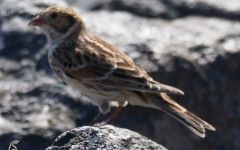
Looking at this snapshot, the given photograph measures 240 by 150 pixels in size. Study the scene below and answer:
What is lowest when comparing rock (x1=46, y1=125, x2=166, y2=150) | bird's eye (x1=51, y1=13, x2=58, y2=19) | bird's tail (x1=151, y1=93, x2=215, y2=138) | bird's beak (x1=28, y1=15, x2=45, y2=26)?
bird's tail (x1=151, y1=93, x2=215, y2=138)

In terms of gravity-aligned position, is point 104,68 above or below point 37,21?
below

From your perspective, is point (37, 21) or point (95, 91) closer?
point (95, 91)

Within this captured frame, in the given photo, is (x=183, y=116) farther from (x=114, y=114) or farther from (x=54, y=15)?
(x=54, y=15)

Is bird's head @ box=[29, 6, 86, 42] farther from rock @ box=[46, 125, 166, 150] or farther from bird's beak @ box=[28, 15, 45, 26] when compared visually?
rock @ box=[46, 125, 166, 150]

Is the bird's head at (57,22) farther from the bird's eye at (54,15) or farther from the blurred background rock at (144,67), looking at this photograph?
the blurred background rock at (144,67)

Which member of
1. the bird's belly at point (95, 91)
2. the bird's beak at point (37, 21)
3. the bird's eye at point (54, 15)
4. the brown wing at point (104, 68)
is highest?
the bird's eye at point (54, 15)

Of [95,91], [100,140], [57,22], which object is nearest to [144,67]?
[95,91]

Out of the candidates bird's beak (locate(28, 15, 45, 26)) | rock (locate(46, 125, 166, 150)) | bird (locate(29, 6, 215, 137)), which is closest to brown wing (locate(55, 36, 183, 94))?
bird (locate(29, 6, 215, 137))

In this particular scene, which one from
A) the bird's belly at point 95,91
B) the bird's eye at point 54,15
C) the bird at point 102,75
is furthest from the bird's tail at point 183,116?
the bird's eye at point 54,15
